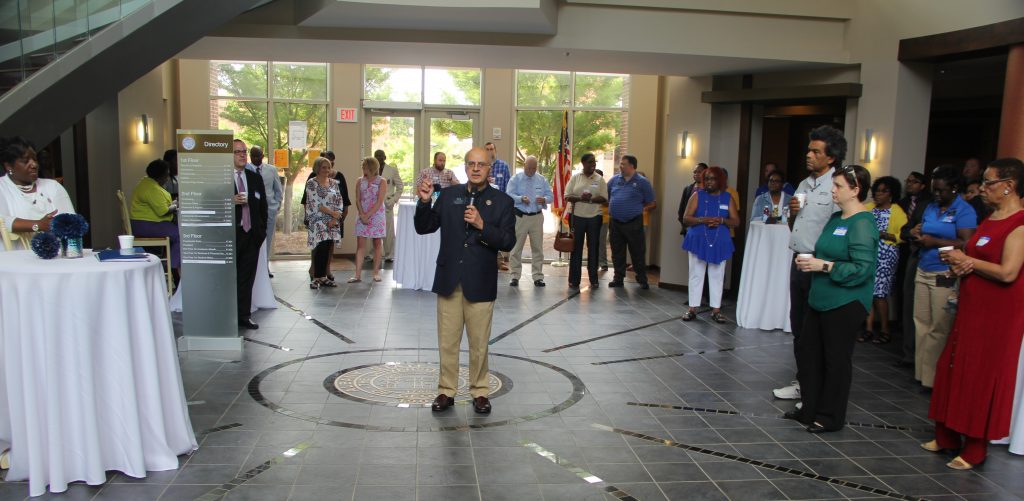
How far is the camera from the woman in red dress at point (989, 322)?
441 centimetres

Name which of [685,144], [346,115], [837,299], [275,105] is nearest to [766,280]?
[685,144]

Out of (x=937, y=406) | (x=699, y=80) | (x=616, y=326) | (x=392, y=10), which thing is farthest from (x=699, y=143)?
(x=937, y=406)

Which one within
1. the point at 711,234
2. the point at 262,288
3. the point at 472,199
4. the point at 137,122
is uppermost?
the point at 137,122

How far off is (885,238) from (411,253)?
5.59 metres

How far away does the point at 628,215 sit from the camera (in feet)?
35.7

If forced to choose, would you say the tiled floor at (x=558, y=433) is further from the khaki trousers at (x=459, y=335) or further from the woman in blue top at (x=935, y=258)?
the woman in blue top at (x=935, y=258)

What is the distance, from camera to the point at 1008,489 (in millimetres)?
4309

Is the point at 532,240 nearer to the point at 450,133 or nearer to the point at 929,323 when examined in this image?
the point at 450,133

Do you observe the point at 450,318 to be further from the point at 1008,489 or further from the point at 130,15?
the point at 130,15

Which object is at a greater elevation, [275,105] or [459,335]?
[275,105]

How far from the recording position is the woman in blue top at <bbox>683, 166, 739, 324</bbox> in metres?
8.62

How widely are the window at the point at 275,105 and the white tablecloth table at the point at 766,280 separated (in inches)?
307

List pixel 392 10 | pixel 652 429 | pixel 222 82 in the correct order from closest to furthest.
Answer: pixel 652 429, pixel 392 10, pixel 222 82

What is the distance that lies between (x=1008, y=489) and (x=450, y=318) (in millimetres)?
3301
